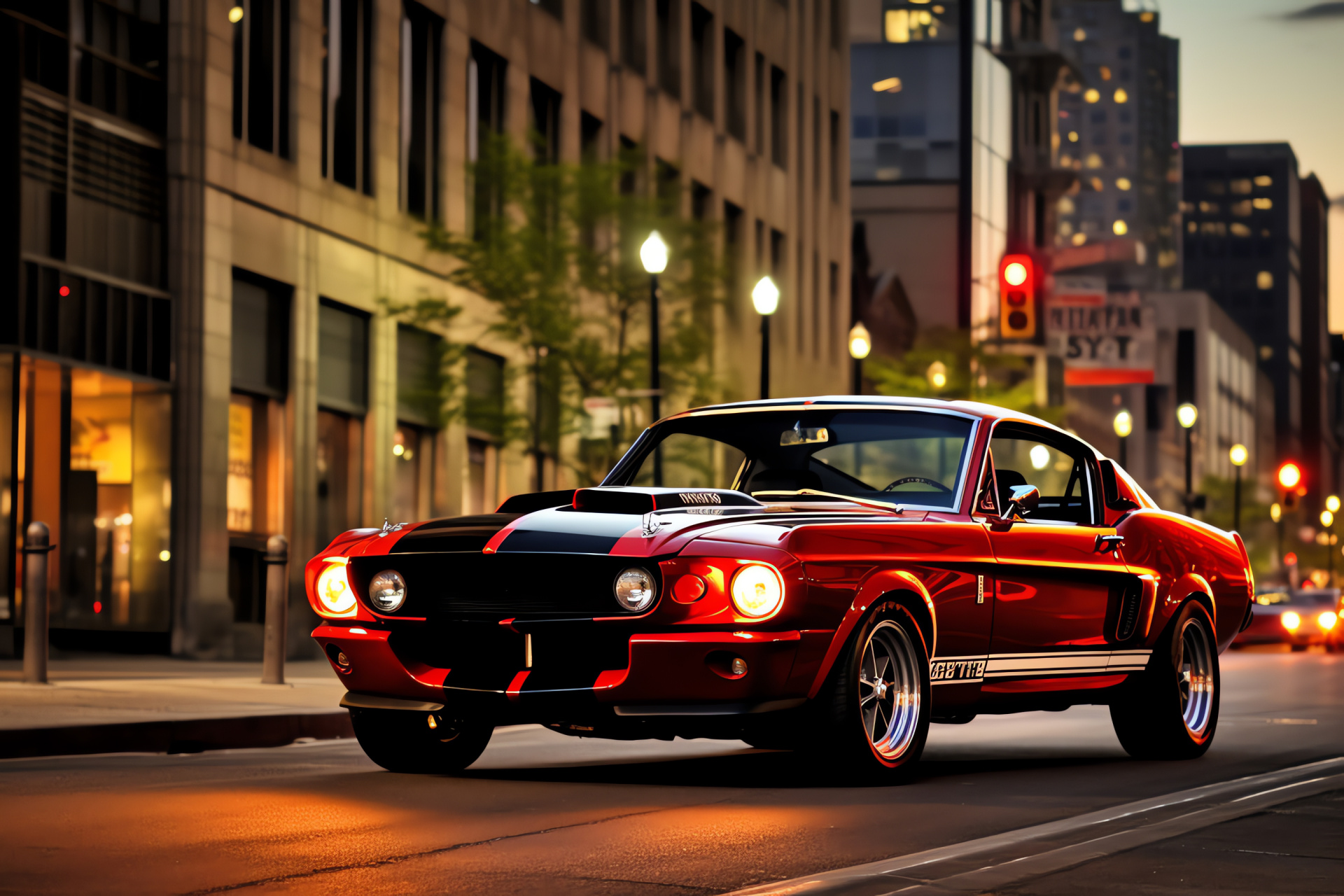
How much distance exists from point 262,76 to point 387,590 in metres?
19.4

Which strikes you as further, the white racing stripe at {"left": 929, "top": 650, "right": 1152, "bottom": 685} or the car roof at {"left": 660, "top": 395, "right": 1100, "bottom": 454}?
the car roof at {"left": 660, "top": 395, "right": 1100, "bottom": 454}

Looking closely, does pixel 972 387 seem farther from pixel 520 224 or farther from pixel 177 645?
pixel 177 645

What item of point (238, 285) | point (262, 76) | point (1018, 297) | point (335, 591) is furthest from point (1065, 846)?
point (262, 76)

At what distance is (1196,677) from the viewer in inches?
448

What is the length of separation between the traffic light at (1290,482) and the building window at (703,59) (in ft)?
62.1

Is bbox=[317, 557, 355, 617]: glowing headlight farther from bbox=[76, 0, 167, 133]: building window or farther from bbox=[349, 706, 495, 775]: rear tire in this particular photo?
bbox=[76, 0, 167, 133]: building window

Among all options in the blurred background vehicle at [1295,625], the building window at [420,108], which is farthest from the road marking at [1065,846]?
the blurred background vehicle at [1295,625]

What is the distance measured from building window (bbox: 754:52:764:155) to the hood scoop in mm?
38913

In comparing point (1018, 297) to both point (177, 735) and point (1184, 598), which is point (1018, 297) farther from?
point (177, 735)

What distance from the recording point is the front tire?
847 cm

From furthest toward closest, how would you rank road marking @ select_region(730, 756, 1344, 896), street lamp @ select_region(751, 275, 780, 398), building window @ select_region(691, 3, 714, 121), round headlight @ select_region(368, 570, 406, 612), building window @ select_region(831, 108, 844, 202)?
building window @ select_region(831, 108, 844, 202)
building window @ select_region(691, 3, 714, 121)
street lamp @ select_region(751, 275, 780, 398)
round headlight @ select_region(368, 570, 406, 612)
road marking @ select_region(730, 756, 1344, 896)

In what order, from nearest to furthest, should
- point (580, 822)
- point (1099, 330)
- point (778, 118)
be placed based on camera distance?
point (580, 822) → point (778, 118) → point (1099, 330)

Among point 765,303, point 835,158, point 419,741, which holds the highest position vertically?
point 835,158

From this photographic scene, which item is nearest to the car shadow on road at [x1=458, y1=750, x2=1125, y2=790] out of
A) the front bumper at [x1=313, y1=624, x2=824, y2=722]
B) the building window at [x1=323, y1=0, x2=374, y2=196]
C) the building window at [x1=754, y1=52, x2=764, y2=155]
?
the front bumper at [x1=313, y1=624, x2=824, y2=722]
